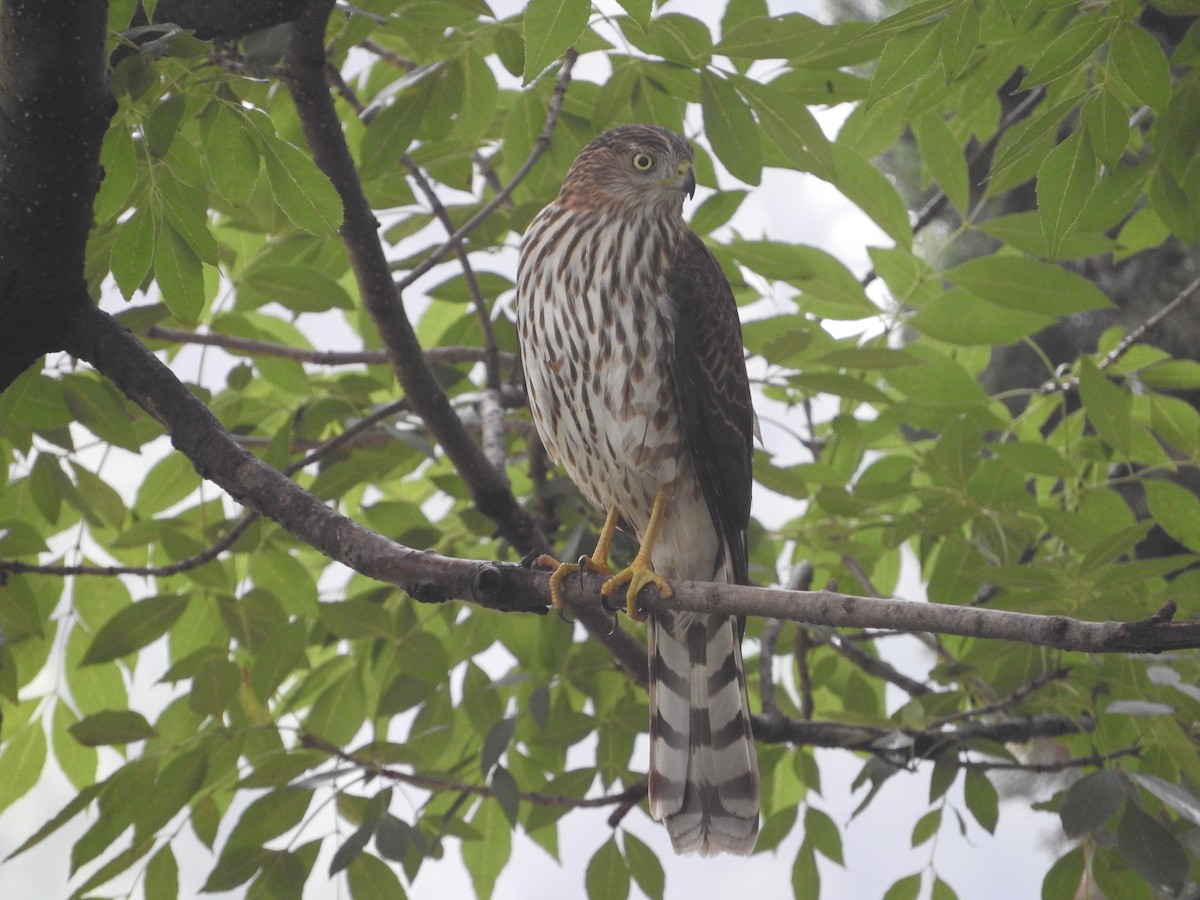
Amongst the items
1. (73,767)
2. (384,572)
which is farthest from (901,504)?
(73,767)

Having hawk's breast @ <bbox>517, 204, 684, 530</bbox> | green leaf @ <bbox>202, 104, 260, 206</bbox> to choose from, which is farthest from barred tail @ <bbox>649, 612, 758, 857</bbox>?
green leaf @ <bbox>202, 104, 260, 206</bbox>

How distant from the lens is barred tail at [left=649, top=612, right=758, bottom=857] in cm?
322

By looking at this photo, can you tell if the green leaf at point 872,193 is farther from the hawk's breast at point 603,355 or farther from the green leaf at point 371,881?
the green leaf at point 371,881

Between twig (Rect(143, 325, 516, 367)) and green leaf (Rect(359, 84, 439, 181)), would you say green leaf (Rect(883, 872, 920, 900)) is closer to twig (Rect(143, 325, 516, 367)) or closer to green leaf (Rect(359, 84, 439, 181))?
twig (Rect(143, 325, 516, 367))

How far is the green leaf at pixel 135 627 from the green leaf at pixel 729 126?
1.86 meters

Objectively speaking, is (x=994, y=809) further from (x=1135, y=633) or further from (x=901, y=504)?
(x=1135, y=633)

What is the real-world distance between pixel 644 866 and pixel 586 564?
2.98 ft

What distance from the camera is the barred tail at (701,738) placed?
3.22m

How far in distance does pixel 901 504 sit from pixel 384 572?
2.10 m

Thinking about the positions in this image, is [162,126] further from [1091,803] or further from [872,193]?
[1091,803]

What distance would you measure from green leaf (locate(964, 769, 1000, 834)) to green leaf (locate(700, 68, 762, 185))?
5.48ft

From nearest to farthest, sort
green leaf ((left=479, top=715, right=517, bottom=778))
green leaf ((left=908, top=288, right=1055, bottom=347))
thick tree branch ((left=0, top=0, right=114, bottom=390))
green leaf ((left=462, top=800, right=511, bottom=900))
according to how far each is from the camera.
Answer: thick tree branch ((left=0, top=0, right=114, bottom=390))
green leaf ((left=479, top=715, right=517, bottom=778))
green leaf ((left=908, top=288, right=1055, bottom=347))
green leaf ((left=462, top=800, right=511, bottom=900))

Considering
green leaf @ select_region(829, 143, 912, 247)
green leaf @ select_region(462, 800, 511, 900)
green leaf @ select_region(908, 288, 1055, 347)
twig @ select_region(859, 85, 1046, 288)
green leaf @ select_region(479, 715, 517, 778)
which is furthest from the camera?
twig @ select_region(859, 85, 1046, 288)

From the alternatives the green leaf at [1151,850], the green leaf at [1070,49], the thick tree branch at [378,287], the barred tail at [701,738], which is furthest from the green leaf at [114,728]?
the green leaf at [1070,49]
